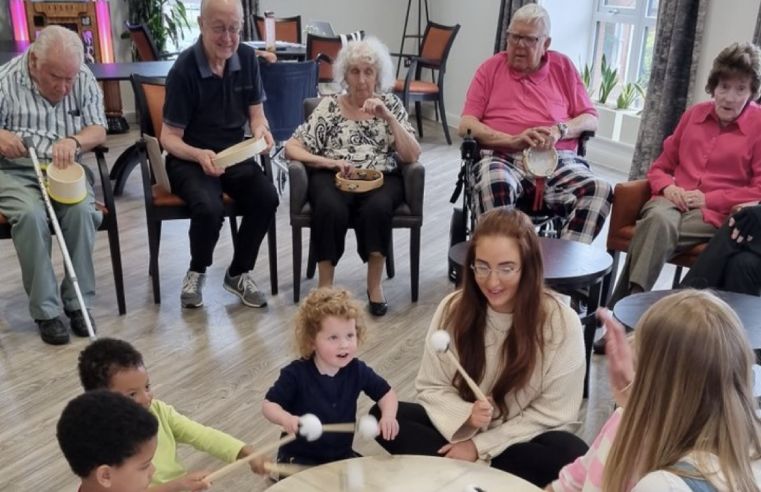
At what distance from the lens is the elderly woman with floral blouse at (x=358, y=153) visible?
321cm

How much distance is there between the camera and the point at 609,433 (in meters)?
1.44

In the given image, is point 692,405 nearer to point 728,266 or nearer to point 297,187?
point 728,266

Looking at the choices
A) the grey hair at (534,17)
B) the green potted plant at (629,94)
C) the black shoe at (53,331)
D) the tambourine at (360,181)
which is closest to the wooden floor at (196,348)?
the black shoe at (53,331)

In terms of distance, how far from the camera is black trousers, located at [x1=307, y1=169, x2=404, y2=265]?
3.19 meters

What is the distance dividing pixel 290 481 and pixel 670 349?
2.39ft

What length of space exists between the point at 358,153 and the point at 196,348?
105cm

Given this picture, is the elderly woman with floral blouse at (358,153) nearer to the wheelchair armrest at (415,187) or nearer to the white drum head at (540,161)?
the wheelchair armrest at (415,187)

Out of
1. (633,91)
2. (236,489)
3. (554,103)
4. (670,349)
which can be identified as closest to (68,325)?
(236,489)

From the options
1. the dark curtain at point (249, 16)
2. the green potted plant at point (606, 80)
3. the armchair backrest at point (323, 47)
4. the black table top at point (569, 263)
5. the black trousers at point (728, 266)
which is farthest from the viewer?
Answer: the dark curtain at point (249, 16)

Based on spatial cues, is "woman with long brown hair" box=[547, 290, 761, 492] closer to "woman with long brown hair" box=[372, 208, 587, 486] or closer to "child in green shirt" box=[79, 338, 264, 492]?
"woman with long brown hair" box=[372, 208, 587, 486]

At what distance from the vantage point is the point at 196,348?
3.03 metres

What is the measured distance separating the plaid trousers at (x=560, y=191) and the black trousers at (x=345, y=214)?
1.18 feet

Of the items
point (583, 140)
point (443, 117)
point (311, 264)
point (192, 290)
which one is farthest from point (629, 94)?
point (192, 290)

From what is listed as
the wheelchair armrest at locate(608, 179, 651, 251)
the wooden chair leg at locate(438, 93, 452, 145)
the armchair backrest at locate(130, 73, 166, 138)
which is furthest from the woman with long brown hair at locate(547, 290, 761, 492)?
the wooden chair leg at locate(438, 93, 452, 145)
